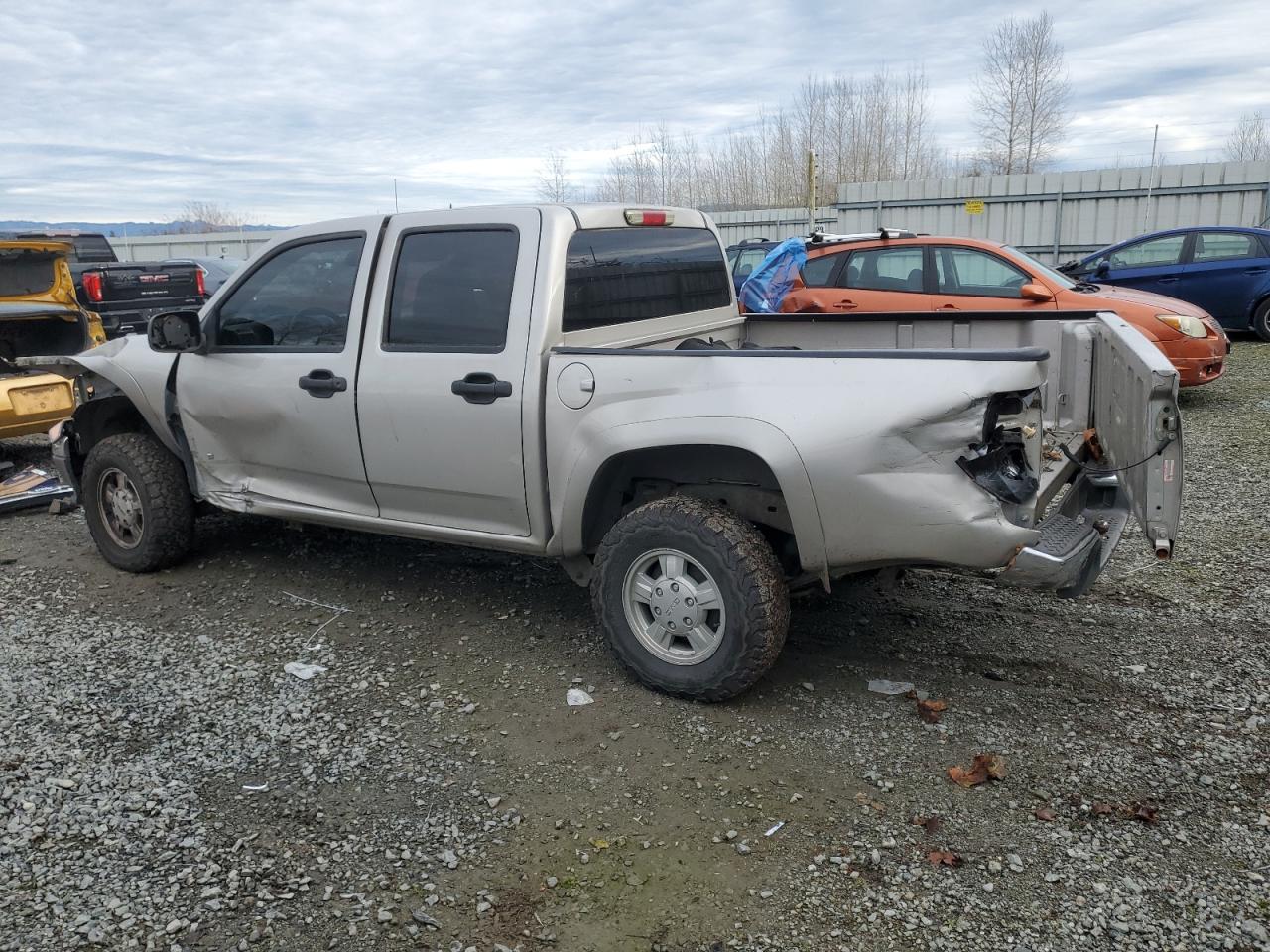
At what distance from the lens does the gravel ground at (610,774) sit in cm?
287

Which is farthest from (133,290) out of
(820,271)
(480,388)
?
(480,388)

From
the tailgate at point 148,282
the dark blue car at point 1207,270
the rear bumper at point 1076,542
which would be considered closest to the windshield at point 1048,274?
the dark blue car at point 1207,270

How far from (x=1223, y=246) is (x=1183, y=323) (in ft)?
14.7

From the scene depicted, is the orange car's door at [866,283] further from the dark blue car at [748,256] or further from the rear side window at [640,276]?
the dark blue car at [748,256]

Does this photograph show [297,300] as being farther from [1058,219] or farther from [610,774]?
[1058,219]

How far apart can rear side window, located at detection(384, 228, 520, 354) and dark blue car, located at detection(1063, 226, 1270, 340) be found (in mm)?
10269

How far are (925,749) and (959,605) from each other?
1.50 m

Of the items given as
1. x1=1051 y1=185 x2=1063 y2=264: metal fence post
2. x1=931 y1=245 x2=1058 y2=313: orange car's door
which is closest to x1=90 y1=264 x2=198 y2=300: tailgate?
x1=931 y1=245 x2=1058 y2=313: orange car's door

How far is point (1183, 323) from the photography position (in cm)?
945

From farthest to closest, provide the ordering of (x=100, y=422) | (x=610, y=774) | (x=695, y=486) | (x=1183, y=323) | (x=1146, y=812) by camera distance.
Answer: (x=1183, y=323) < (x=100, y=422) < (x=695, y=486) < (x=610, y=774) < (x=1146, y=812)

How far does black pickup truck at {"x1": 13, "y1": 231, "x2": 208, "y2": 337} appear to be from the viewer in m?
13.2

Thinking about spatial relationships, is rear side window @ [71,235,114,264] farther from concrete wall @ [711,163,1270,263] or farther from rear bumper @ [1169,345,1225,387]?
rear bumper @ [1169,345,1225,387]

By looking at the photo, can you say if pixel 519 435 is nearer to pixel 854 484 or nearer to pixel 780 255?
pixel 854 484

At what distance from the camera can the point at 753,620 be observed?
3.80m
